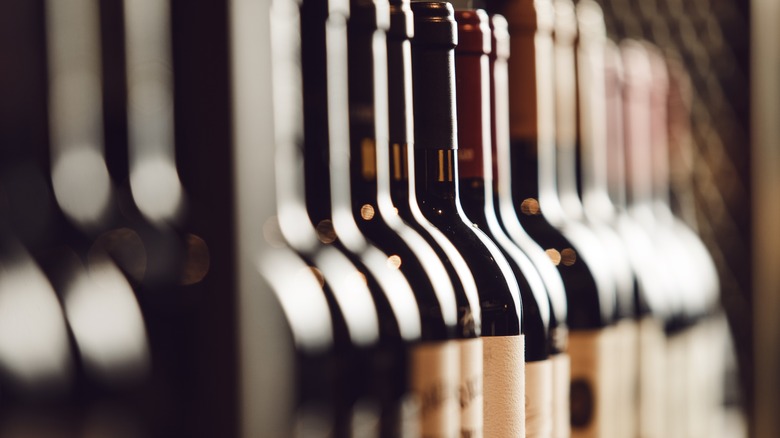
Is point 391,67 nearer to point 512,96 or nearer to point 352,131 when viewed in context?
point 352,131

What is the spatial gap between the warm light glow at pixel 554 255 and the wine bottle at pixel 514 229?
4 cm

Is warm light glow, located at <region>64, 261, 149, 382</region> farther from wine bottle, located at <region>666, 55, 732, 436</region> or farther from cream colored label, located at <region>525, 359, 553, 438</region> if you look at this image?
wine bottle, located at <region>666, 55, 732, 436</region>

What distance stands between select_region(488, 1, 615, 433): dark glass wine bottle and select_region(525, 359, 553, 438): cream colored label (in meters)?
0.14

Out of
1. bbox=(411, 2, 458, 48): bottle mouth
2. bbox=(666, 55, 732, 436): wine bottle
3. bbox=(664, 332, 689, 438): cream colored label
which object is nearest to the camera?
bbox=(411, 2, 458, 48): bottle mouth

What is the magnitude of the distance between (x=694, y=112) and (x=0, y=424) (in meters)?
1.52

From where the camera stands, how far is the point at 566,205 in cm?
100

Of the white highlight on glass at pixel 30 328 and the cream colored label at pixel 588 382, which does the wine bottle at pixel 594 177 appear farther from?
the white highlight on glass at pixel 30 328

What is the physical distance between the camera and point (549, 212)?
2.82 feet

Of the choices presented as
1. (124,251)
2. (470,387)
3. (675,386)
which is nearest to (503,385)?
(470,387)

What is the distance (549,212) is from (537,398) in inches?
10.4

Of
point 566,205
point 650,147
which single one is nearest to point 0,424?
point 566,205

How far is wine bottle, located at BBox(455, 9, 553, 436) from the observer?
23.3 inches

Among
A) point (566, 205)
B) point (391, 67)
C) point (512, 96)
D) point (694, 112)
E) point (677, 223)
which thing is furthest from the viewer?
point (694, 112)

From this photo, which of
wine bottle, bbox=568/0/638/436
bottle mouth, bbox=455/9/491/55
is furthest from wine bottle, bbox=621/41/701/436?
bottle mouth, bbox=455/9/491/55
